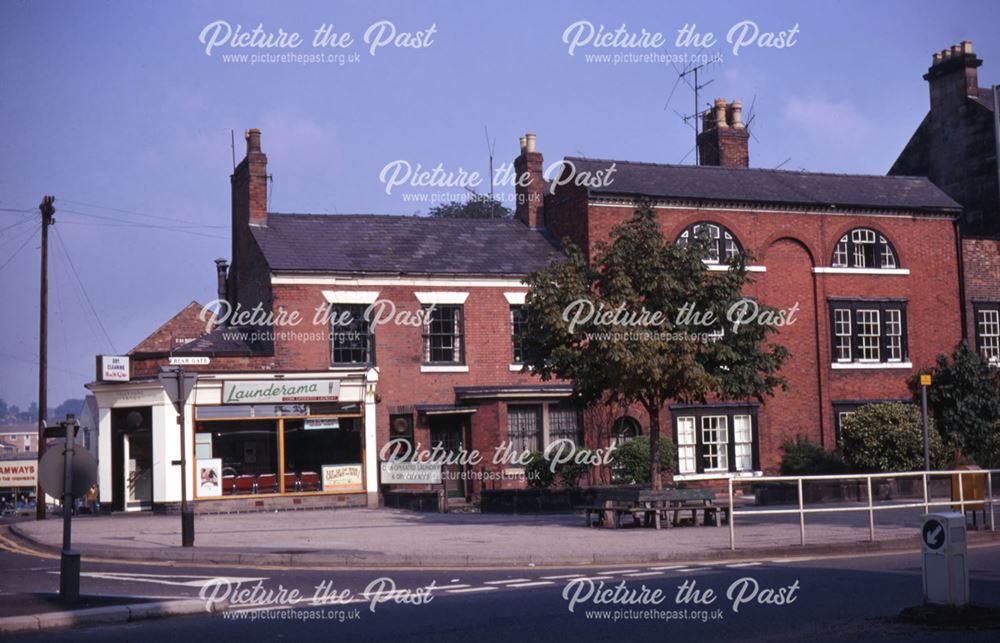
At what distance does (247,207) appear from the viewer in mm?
34562

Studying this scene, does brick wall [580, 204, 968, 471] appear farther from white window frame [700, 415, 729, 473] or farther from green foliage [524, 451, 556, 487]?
green foliage [524, 451, 556, 487]

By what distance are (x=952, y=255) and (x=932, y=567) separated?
101 feet

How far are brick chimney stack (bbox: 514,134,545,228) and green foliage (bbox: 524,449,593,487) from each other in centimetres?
947

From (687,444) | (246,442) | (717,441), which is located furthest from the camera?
(717,441)

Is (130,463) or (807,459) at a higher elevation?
(130,463)

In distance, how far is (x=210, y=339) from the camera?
108ft

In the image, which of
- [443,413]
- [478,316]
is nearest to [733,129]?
[478,316]

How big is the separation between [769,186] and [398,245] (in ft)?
41.0

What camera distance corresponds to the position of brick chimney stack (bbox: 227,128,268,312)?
34.3m

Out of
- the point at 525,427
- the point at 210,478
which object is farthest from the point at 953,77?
the point at 210,478

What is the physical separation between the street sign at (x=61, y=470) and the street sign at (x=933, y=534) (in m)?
8.97

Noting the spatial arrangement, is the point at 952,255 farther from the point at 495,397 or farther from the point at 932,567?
the point at 932,567

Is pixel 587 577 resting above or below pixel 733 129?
below

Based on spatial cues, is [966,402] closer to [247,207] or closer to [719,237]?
[719,237]
